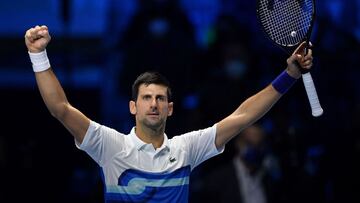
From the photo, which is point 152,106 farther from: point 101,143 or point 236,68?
point 236,68

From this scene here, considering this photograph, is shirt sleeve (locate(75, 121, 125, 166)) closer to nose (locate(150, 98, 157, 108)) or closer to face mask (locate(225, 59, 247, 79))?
nose (locate(150, 98, 157, 108))

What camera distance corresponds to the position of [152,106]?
5.00m

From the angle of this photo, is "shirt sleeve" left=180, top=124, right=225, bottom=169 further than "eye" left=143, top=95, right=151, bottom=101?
Yes

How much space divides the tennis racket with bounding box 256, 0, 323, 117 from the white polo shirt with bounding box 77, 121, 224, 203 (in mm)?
992

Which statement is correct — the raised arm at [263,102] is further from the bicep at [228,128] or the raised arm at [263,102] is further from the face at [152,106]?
the face at [152,106]

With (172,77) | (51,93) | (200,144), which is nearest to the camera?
(51,93)

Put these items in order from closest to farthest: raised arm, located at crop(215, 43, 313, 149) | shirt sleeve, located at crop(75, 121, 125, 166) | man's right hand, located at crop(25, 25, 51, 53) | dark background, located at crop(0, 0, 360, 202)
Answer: man's right hand, located at crop(25, 25, 51, 53) → shirt sleeve, located at crop(75, 121, 125, 166) → raised arm, located at crop(215, 43, 313, 149) → dark background, located at crop(0, 0, 360, 202)

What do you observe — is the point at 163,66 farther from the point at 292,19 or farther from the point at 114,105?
the point at 292,19

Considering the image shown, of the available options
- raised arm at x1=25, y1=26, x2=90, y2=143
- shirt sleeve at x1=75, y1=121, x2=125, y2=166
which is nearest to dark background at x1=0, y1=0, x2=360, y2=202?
shirt sleeve at x1=75, y1=121, x2=125, y2=166

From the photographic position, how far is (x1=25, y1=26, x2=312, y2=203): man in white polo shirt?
15.6ft

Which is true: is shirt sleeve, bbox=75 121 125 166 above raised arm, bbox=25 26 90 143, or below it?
below

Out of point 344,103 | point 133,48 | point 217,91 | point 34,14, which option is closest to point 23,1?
point 34,14

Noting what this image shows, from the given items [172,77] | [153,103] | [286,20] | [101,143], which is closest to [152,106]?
[153,103]

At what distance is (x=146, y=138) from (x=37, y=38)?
0.92 metres
